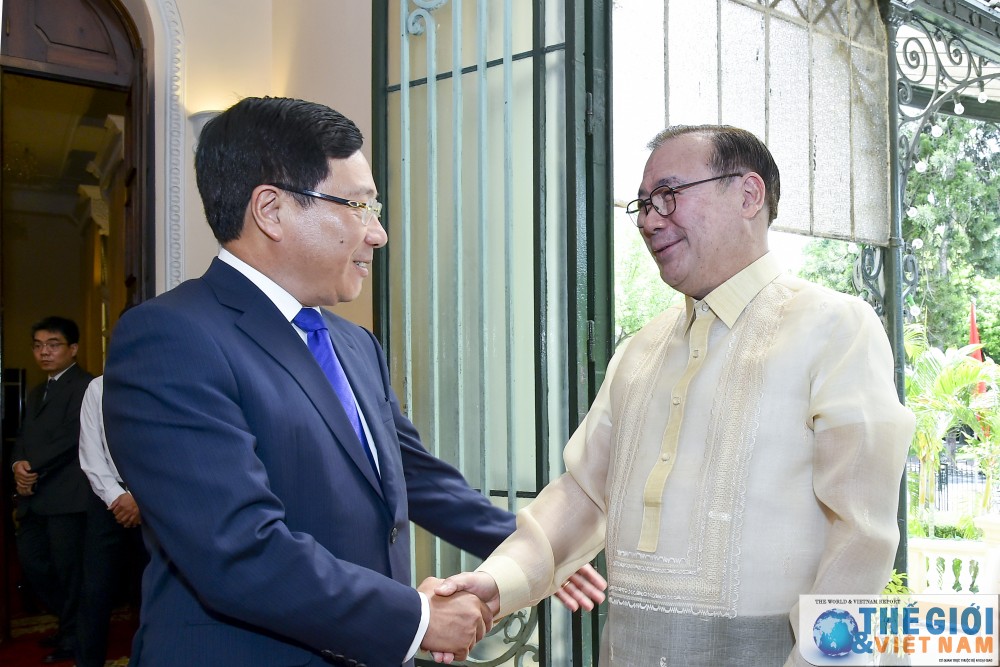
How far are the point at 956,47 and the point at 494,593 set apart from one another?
5.48m

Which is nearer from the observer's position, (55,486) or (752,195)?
(752,195)

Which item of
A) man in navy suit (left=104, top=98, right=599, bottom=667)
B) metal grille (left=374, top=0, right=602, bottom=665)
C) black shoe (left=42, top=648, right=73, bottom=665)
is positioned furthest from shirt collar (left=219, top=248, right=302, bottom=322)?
black shoe (left=42, top=648, right=73, bottom=665)

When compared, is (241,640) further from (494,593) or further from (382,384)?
(382,384)

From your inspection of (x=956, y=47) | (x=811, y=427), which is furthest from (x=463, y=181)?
(x=956, y=47)

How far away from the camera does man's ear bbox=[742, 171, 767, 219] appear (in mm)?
1787

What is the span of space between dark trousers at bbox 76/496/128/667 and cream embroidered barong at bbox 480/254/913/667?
3510 mm

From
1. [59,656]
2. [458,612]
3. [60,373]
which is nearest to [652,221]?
[458,612]

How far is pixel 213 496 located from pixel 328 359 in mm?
396

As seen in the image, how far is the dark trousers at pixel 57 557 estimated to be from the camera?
485 centimetres

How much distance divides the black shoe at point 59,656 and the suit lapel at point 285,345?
4.34 m

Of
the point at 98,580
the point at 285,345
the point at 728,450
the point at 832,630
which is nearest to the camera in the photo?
the point at 832,630

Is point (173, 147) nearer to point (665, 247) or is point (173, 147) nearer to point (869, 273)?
point (665, 247)

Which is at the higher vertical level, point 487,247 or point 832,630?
point 487,247

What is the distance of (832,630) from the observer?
1.48 metres
